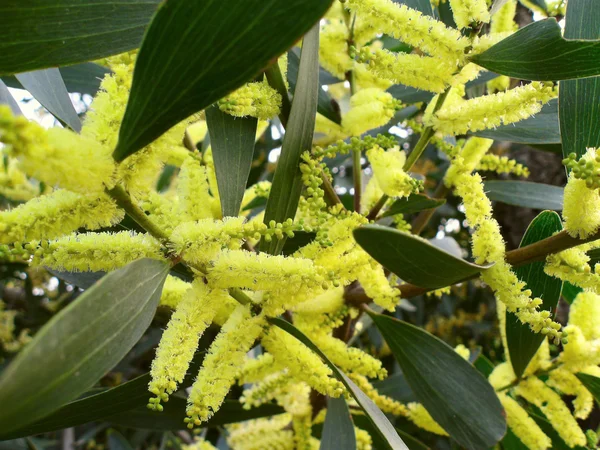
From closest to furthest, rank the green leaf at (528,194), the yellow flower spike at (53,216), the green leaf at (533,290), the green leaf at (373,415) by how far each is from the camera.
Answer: the yellow flower spike at (53,216), the green leaf at (373,415), the green leaf at (533,290), the green leaf at (528,194)

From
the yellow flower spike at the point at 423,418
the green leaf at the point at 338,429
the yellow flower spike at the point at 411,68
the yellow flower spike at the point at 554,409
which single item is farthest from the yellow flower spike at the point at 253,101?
the yellow flower spike at the point at 554,409

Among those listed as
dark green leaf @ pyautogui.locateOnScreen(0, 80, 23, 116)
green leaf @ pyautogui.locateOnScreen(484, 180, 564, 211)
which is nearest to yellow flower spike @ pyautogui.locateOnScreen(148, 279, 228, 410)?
dark green leaf @ pyautogui.locateOnScreen(0, 80, 23, 116)

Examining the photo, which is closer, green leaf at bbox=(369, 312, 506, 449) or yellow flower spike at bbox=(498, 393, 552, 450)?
green leaf at bbox=(369, 312, 506, 449)

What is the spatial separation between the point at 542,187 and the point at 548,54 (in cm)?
98

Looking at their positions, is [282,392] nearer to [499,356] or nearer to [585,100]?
[585,100]

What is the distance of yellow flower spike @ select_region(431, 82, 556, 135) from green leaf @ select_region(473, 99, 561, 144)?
36cm

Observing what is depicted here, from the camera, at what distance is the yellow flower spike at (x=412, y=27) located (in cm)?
97

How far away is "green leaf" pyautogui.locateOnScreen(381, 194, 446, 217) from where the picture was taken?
4.28 feet

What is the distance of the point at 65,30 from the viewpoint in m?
0.84

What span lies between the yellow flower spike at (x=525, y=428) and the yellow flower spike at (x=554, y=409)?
0.05m

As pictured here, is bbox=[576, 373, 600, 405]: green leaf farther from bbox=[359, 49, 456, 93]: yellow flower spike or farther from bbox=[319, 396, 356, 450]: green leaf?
bbox=[359, 49, 456, 93]: yellow flower spike

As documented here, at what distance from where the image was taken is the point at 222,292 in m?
0.97

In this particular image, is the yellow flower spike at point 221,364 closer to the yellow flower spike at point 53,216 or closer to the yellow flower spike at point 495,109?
the yellow flower spike at point 53,216

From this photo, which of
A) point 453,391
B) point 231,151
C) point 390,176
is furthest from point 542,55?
point 453,391
